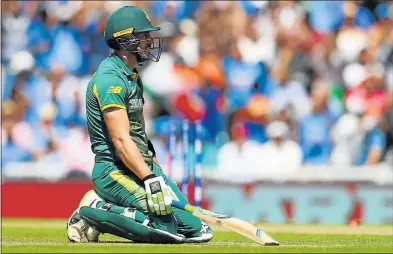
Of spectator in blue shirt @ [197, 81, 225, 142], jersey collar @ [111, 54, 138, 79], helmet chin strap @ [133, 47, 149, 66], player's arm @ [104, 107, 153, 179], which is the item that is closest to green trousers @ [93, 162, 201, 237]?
player's arm @ [104, 107, 153, 179]

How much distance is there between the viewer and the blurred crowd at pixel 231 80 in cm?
1612

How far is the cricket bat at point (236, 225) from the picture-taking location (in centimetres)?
856

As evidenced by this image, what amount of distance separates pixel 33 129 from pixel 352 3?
5924mm

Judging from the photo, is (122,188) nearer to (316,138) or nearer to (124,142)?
(124,142)

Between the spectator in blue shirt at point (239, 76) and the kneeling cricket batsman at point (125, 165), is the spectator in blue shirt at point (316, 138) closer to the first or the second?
the spectator in blue shirt at point (239, 76)

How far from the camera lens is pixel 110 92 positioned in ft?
28.6

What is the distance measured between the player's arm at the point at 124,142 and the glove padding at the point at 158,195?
0.30 ft

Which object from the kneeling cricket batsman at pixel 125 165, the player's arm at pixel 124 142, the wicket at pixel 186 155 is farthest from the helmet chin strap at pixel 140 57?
the wicket at pixel 186 155

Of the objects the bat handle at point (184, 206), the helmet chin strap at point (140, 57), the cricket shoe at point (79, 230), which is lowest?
the cricket shoe at point (79, 230)

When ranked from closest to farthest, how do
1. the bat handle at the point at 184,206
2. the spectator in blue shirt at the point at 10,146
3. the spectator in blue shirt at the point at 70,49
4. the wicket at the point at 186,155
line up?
the bat handle at the point at 184,206, the wicket at the point at 186,155, the spectator in blue shirt at the point at 10,146, the spectator in blue shirt at the point at 70,49

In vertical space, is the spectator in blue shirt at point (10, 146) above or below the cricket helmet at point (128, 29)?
below

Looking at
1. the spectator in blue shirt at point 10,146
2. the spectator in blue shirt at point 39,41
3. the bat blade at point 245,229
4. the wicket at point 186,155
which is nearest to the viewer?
the bat blade at point 245,229

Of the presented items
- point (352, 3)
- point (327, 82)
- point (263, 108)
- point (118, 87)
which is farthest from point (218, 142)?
point (118, 87)

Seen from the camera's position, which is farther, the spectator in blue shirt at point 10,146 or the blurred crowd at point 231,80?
the spectator in blue shirt at point 10,146
